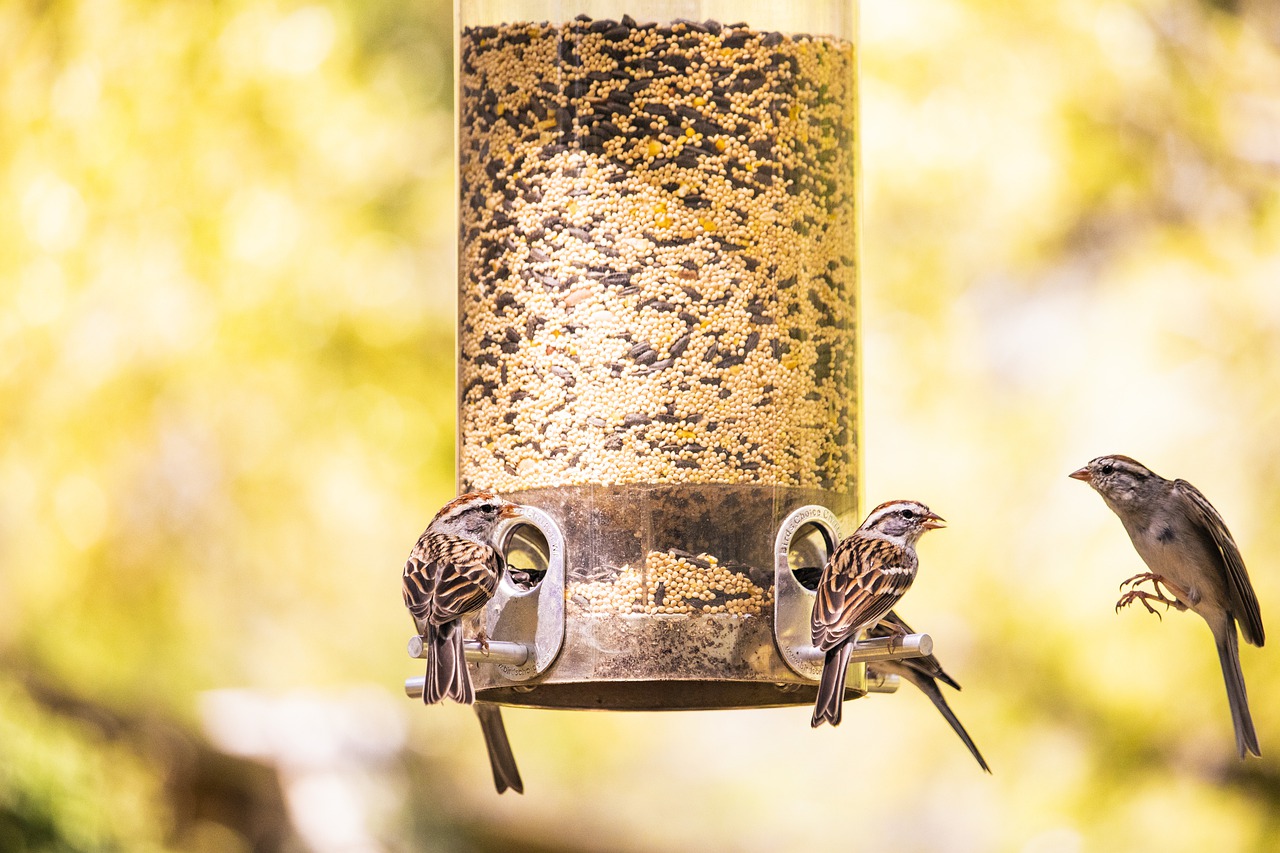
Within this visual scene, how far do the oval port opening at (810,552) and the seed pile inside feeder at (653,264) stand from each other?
0.13m

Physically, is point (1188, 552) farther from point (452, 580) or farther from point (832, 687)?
point (452, 580)

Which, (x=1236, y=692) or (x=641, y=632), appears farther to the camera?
(x=641, y=632)

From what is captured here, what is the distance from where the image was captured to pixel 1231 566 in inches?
159

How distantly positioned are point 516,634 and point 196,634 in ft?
16.1

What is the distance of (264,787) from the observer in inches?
334

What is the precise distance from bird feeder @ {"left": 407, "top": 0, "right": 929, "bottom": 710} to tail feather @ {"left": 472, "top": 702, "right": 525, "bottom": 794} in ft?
1.52

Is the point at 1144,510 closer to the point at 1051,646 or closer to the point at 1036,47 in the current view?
the point at 1051,646

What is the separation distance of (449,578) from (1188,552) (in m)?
1.83

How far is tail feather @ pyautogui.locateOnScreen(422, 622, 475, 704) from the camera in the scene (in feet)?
12.5

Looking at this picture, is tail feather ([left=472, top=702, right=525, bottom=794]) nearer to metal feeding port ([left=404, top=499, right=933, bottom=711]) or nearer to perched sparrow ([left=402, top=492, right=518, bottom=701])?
metal feeding port ([left=404, top=499, right=933, bottom=711])

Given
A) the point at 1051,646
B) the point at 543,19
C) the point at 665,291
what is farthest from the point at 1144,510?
the point at 1051,646

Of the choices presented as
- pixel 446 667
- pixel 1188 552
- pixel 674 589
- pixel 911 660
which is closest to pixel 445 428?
pixel 911 660

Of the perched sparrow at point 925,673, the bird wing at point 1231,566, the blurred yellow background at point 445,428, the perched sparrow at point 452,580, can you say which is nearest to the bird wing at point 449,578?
the perched sparrow at point 452,580

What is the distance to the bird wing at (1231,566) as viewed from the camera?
13.0 ft
